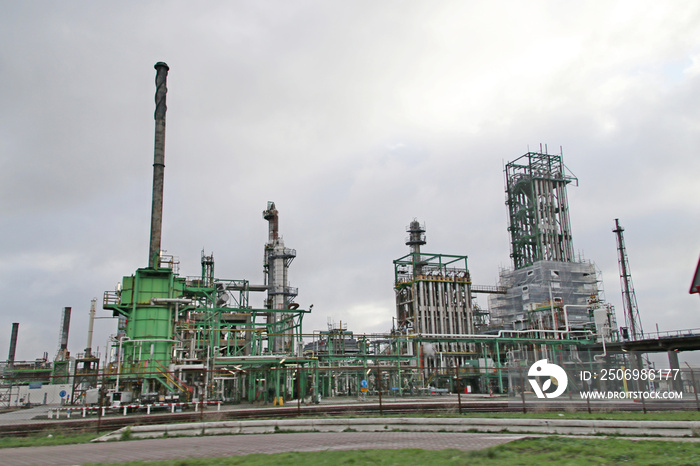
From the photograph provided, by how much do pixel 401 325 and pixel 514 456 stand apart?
68.1 m

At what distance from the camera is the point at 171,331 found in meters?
37.2

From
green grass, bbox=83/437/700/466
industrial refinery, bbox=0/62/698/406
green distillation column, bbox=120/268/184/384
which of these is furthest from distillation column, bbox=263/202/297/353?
green grass, bbox=83/437/700/466

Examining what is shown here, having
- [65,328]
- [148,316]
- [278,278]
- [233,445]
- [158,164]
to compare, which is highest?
[158,164]

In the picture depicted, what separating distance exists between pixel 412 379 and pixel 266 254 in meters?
39.9

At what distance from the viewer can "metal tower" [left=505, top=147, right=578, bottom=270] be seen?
80.1m

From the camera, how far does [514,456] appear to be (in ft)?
31.2

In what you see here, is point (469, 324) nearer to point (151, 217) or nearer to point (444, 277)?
point (444, 277)

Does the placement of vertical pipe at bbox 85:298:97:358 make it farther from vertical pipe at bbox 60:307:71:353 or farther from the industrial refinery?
vertical pipe at bbox 60:307:71:353

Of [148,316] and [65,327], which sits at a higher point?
[65,327]

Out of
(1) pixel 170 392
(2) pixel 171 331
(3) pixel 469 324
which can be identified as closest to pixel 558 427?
(1) pixel 170 392

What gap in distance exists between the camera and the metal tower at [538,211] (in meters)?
80.1

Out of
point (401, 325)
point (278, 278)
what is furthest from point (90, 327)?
point (401, 325)

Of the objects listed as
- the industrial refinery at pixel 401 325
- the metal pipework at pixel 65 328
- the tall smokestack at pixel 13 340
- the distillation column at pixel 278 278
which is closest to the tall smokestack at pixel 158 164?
the industrial refinery at pixel 401 325

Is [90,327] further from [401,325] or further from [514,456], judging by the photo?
[514,456]
